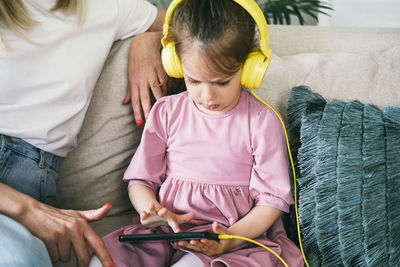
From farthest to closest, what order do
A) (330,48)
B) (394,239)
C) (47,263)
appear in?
(330,48) < (394,239) < (47,263)

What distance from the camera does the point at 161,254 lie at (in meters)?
1.05

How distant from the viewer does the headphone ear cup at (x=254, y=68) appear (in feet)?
3.19

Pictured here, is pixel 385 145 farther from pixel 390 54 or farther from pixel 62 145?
pixel 62 145

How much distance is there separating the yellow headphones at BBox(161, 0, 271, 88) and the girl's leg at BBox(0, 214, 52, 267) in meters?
0.51

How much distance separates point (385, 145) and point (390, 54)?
426 millimetres

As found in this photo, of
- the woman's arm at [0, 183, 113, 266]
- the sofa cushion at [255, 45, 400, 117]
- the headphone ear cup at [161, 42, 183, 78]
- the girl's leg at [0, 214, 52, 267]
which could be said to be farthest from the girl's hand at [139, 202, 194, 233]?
the sofa cushion at [255, 45, 400, 117]

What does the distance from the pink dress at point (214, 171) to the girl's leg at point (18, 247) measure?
20 centimetres

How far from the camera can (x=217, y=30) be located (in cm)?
93

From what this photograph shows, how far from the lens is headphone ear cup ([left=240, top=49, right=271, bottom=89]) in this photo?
0.97 meters

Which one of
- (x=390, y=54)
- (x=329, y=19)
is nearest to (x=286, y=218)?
(x=390, y=54)

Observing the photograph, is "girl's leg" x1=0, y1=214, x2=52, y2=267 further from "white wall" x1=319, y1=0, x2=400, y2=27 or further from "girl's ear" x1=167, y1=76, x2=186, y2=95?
"white wall" x1=319, y1=0, x2=400, y2=27

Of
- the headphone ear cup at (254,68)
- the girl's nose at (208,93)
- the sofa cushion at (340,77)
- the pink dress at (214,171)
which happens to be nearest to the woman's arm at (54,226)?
the pink dress at (214,171)

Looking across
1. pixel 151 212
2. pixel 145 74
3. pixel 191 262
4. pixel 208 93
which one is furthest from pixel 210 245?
pixel 145 74

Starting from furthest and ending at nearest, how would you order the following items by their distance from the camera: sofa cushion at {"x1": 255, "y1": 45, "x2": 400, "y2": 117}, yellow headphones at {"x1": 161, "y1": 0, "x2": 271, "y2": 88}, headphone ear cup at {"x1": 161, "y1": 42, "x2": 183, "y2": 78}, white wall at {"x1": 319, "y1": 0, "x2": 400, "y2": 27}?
white wall at {"x1": 319, "y1": 0, "x2": 400, "y2": 27}, sofa cushion at {"x1": 255, "y1": 45, "x2": 400, "y2": 117}, headphone ear cup at {"x1": 161, "y1": 42, "x2": 183, "y2": 78}, yellow headphones at {"x1": 161, "y1": 0, "x2": 271, "y2": 88}
